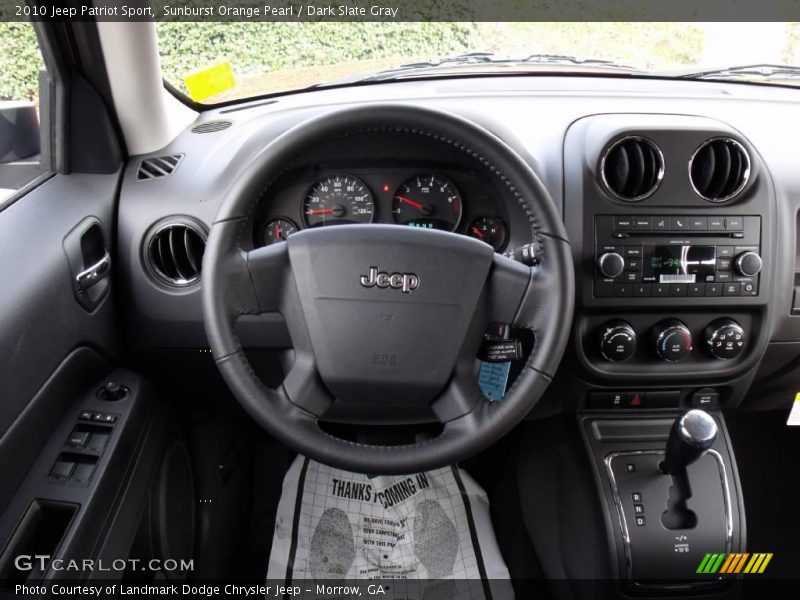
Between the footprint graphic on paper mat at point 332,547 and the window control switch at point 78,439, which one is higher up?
the window control switch at point 78,439

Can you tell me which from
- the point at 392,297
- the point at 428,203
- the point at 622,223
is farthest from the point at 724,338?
the point at 392,297

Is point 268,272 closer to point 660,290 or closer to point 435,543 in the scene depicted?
point 660,290

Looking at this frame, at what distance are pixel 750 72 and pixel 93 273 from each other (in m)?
1.72

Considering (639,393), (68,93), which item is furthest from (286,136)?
(639,393)

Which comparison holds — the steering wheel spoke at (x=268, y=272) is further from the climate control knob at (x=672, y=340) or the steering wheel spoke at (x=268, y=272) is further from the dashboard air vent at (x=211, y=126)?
the climate control knob at (x=672, y=340)

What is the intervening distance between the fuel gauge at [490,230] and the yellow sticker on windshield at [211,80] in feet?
2.42

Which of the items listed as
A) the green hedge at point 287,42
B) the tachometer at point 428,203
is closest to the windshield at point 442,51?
the green hedge at point 287,42

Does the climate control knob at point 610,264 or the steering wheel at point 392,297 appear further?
the climate control knob at point 610,264

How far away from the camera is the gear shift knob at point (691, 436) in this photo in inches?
54.0

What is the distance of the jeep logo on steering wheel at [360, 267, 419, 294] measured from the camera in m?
1.13

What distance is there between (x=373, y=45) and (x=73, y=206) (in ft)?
2.65

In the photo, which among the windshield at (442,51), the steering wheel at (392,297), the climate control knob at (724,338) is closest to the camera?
the steering wheel at (392,297)

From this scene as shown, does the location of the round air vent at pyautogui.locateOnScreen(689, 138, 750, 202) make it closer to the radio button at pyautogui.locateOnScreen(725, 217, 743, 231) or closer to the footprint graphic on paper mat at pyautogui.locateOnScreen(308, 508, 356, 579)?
the radio button at pyautogui.locateOnScreen(725, 217, 743, 231)

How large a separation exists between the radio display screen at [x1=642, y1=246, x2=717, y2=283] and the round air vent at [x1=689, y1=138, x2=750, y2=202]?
120 millimetres
